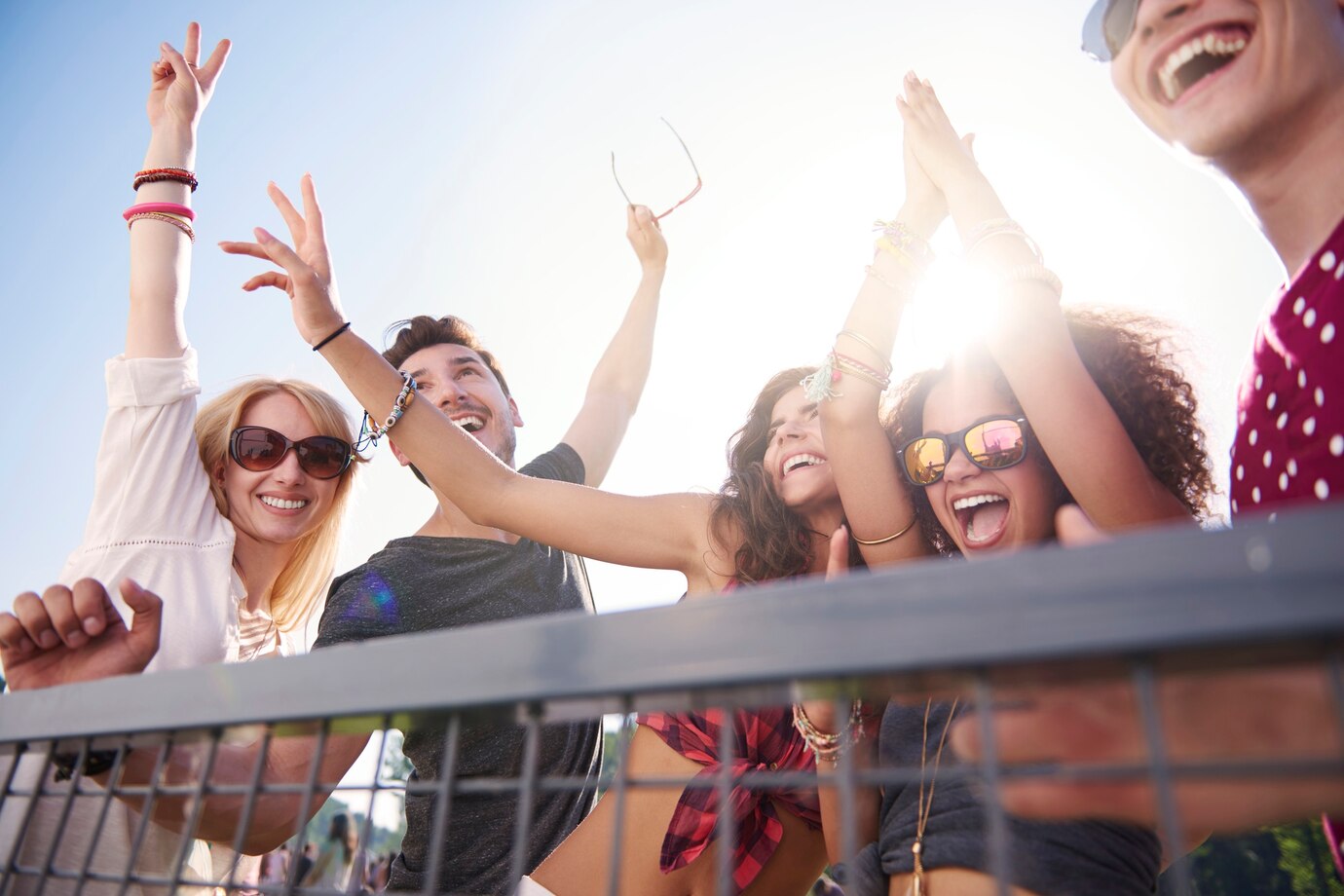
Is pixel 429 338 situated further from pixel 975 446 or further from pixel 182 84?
pixel 975 446

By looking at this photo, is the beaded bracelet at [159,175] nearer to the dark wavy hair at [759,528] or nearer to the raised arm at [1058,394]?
the dark wavy hair at [759,528]

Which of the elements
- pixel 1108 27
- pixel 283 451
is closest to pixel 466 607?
pixel 283 451

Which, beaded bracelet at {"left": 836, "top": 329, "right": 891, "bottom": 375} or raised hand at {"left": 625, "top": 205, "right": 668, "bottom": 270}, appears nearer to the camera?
beaded bracelet at {"left": 836, "top": 329, "right": 891, "bottom": 375}

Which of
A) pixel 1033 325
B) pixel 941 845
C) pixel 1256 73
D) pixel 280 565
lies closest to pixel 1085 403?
pixel 1033 325

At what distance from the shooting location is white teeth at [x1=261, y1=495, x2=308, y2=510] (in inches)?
131

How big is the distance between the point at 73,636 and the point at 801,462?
6.66 ft

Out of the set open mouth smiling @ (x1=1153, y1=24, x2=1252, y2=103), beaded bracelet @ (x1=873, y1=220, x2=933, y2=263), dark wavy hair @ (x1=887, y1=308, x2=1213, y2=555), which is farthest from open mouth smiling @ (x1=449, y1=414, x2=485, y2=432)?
open mouth smiling @ (x1=1153, y1=24, x2=1252, y2=103)

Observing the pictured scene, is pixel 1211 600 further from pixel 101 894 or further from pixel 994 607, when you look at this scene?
pixel 101 894

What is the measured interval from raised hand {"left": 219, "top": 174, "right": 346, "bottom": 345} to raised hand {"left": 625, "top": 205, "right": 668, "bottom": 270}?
1842 millimetres

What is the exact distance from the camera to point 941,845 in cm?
177

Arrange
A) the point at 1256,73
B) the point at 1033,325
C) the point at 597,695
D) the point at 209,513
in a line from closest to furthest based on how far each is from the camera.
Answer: the point at 597,695
the point at 1256,73
the point at 1033,325
the point at 209,513

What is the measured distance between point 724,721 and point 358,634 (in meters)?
2.61

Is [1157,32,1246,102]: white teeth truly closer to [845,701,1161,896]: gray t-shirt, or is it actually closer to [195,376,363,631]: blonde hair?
[845,701,1161,896]: gray t-shirt

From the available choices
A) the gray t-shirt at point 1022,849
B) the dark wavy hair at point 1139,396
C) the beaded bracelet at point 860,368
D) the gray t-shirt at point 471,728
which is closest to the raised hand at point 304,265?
the gray t-shirt at point 471,728
